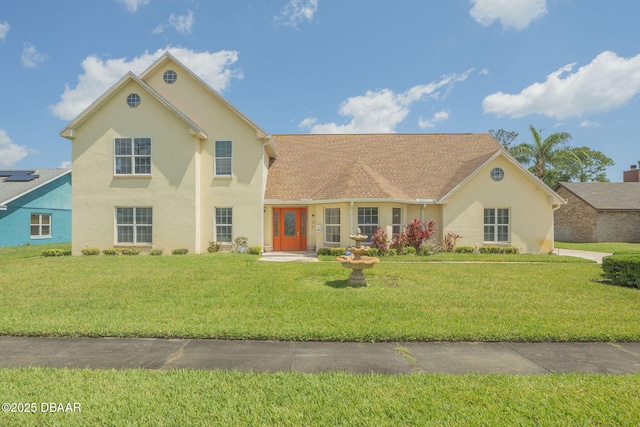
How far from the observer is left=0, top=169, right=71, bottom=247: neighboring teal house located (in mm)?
21842

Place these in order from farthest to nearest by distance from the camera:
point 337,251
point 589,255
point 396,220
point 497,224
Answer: point 497,224
point 589,255
point 396,220
point 337,251

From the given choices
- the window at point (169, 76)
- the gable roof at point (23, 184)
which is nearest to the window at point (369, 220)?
the window at point (169, 76)

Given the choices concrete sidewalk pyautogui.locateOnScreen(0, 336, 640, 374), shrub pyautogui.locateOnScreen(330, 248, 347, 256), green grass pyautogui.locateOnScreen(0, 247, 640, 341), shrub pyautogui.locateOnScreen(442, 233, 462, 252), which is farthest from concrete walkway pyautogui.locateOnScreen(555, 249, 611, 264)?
concrete sidewalk pyautogui.locateOnScreen(0, 336, 640, 374)

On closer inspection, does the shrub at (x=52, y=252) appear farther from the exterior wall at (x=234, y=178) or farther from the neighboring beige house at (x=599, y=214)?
the neighboring beige house at (x=599, y=214)

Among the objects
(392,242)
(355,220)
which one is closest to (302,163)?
(355,220)

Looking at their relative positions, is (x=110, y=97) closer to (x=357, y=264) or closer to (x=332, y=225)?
(x=332, y=225)

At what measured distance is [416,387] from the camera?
3.88 metres

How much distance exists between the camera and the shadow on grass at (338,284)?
30.1 ft

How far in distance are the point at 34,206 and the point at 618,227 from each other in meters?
46.2

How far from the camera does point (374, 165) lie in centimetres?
2100

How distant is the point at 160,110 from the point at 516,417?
59.6 feet

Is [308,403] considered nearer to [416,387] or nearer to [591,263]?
[416,387]

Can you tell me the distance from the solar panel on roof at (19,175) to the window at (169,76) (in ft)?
52.9

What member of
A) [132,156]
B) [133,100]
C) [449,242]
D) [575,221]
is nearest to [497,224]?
[449,242]
